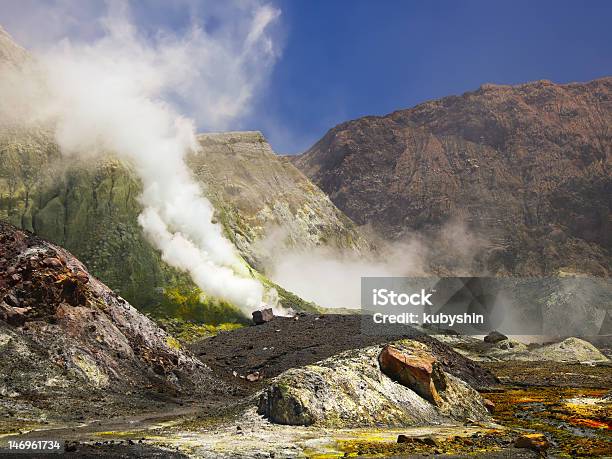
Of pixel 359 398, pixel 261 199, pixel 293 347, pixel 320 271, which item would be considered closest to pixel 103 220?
pixel 293 347

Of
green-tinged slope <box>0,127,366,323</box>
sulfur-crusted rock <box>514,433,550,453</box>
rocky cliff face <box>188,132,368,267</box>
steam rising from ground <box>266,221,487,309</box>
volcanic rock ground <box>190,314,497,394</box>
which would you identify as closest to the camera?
sulfur-crusted rock <box>514,433,550,453</box>

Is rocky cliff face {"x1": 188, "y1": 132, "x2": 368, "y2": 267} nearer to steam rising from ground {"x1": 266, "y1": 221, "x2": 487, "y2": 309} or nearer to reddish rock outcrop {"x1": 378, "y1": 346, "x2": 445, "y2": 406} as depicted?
steam rising from ground {"x1": 266, "y1": 221, "x2": 487, "y2": 309}

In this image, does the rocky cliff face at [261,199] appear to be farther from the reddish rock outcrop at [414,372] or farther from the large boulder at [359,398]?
the large boulder at [359,398]

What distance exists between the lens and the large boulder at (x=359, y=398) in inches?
1175

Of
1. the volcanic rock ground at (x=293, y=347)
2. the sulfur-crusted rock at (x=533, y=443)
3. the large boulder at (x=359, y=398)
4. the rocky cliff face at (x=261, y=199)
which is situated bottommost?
the sulfur-crusted rock at (x=533, y=443)

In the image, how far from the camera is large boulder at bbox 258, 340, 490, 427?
29.8 metres

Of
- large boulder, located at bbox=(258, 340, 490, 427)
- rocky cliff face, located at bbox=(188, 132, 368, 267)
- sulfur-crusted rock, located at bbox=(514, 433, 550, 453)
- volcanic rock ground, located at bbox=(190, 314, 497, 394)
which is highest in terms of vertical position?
rocky cliff face, located at bbox=(188, 132, 368, 267)

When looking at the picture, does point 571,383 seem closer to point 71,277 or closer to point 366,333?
point 366,333

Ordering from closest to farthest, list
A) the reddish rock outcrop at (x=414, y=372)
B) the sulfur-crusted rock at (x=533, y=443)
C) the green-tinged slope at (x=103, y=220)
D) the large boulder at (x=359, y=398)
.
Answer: the sulfur-crusted rock at (x=533, y=443)
the large boulder at (x=359, y=398)
the reddish rock outcrop at (x=414, y=372)
the green-tinged slope at (x=103, y=220)

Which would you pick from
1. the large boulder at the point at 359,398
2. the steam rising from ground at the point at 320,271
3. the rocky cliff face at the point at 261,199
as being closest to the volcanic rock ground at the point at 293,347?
the large boulder at the point at 359,398

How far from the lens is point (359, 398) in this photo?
32000 mm

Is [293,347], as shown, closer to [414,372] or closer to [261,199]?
[414,372]

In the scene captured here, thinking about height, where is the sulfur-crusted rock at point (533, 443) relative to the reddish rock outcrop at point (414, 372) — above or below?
below

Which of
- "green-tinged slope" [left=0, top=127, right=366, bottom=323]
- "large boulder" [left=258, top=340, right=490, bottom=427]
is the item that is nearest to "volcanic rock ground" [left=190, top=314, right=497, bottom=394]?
"large boulder" [left=258, top=340, right=490, bottom=427]
